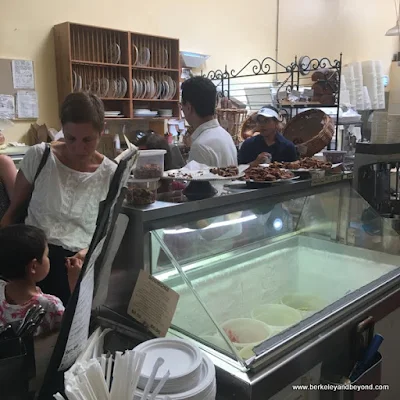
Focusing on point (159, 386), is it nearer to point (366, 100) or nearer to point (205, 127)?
point (205, 127)

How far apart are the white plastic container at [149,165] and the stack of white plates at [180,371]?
1.74ft

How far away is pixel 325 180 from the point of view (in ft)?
6.25

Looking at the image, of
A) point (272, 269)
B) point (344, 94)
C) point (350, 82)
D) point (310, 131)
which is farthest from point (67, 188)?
point (350, 82)

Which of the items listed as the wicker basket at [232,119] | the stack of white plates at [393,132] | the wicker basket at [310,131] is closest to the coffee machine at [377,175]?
the stack of white plates at [393,132]

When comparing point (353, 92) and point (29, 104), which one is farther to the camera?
point (353, 92)

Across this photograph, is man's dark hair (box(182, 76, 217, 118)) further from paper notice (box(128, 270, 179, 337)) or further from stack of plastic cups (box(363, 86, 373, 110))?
stack of plastic cups (box(363, 86, 373, 110))

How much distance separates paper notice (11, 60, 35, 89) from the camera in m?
4.34

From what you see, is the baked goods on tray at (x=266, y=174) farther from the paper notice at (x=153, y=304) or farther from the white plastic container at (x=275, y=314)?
the paper notice at (x=153, y=304)

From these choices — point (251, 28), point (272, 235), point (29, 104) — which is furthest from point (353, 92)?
point (272, 235)

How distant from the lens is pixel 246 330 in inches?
52.7

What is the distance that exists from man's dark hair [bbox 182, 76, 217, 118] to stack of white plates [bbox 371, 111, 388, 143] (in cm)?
89

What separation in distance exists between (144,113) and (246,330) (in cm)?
410

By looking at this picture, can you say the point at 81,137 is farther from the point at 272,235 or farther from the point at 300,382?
the point at 300,382

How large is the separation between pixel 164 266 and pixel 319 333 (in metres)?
0.46
